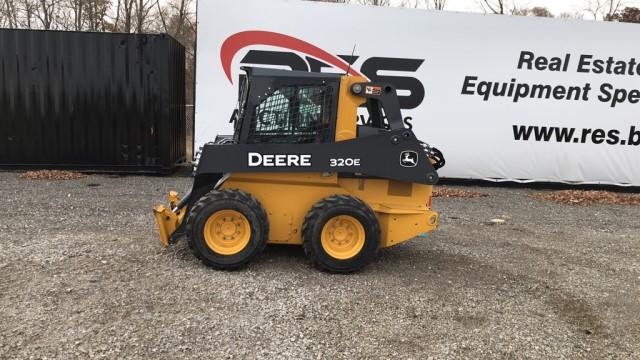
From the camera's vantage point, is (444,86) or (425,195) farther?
(444,86)

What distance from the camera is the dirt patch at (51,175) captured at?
9.71 m

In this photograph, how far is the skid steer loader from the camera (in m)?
4.98

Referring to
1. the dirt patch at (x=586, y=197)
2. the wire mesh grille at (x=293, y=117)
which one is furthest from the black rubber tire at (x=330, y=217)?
the dirt patch at (x=586, y=197)

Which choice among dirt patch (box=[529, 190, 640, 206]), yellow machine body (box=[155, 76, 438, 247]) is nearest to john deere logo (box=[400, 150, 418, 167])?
yellow machine body (box=[155, 76, 438, 247])

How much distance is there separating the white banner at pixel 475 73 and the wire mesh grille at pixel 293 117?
538 cm

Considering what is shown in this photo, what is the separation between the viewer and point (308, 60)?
33.9 feet

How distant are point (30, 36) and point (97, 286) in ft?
24.7

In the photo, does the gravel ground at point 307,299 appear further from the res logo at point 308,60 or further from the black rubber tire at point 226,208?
the res logo at point 308,60

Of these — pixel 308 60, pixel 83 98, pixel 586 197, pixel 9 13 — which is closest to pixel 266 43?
pixel 308 60

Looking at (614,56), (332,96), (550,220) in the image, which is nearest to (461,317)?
(332,96)

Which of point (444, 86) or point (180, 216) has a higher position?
point (444, 86)

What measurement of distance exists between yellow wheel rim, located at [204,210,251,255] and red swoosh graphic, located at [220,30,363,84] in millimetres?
5793

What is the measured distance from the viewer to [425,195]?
534cm

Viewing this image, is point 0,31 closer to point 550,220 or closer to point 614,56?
point 550,220
